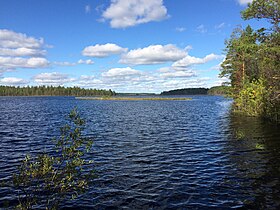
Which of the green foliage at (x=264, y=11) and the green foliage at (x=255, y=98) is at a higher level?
the green foliage at (x=264, y=11)

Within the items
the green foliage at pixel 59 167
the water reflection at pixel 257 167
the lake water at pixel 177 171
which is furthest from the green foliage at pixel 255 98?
the green foliage at pixel 59 167

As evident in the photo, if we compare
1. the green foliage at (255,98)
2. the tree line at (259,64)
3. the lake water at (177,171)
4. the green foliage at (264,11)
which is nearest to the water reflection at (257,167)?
the lake water at (177,171)

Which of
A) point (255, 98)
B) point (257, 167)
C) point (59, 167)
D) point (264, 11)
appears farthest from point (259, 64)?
point (59, 167)

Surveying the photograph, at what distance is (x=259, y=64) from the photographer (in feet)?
154

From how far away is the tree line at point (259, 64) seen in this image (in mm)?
24048

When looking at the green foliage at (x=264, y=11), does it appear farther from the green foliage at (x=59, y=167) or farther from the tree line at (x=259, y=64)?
the green foliage at (x=59, y=167)

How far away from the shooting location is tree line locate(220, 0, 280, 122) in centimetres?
2405

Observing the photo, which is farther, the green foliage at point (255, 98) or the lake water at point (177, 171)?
the green foliage at point (255, 98)

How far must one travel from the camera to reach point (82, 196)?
1262cm

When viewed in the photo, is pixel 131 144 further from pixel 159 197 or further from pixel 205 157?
Answer: pixel 159 197

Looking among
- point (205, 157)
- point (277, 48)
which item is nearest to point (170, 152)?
point (205, 157)

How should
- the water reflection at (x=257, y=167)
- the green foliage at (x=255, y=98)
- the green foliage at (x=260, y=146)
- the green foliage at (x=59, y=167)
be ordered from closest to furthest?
the green foliage at (x=59, y=167), the water reflection at (x=257, y=167), the green foliage at (x=260, y=146), the green foliage at (x=255, y=98)

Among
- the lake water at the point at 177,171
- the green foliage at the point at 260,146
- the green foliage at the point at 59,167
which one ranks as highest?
the green foliage at the point at 59,167

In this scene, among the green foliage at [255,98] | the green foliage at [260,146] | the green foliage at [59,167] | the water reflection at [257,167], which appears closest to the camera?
the green foliage at [59,167]
